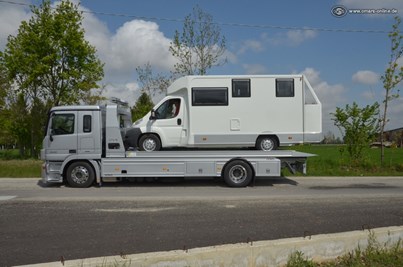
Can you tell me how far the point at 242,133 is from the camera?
13.7 m

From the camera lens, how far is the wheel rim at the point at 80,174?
13.1 meters

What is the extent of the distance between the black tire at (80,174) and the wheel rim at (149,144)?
184cm

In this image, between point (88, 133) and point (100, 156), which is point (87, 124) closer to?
point (88, 133)

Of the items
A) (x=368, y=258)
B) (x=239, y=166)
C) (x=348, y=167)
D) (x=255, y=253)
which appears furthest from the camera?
(x=348, y=167)

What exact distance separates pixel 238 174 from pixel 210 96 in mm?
2682

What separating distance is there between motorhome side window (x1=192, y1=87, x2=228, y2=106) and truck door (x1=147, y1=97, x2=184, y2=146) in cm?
54

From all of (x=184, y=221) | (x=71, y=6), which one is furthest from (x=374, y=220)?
(x=71, y=6)

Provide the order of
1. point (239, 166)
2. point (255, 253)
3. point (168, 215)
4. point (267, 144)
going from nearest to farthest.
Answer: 1. point (255, 253)
2. point (168, 215)
3. point (239, 166)
4. point (267, 144)

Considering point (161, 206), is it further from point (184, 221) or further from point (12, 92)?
point (12, 92)

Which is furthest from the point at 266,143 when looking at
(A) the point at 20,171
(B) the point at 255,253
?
(A) the point at 20,171

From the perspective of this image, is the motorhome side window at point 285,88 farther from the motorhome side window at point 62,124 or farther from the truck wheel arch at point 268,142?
the motorhome side window at point 62,124

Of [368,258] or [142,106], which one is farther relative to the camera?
[142,106]

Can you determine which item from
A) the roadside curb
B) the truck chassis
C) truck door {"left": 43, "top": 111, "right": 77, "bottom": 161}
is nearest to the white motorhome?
the truck chassis

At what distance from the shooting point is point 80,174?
13.1 m
